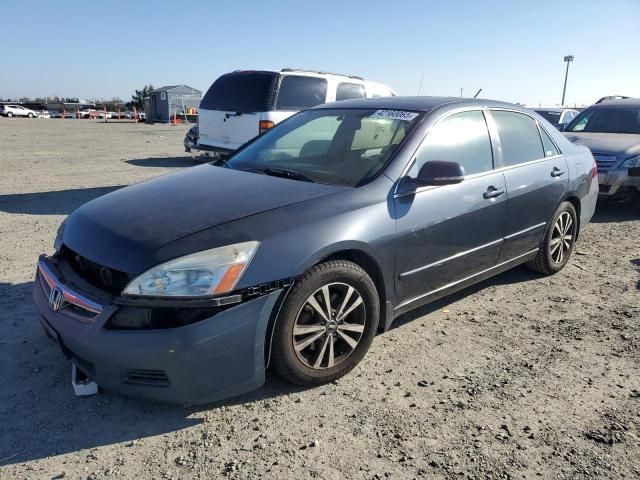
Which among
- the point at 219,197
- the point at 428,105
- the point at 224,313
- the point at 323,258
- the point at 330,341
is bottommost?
the point at 330,341

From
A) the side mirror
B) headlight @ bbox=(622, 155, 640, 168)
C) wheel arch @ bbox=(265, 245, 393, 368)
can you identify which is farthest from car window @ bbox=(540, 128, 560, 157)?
headlight @ bbox=(622, 155, 640, 168)

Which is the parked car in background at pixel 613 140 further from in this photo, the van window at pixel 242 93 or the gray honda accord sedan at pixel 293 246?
the van window at pixel 242 93

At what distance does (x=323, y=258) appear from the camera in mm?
2867

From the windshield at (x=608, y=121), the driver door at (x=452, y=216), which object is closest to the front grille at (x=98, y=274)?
the driver door at (x=452, y=216)

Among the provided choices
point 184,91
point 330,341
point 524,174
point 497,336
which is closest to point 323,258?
point 330,341

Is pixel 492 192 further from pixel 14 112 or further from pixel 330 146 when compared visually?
pixel 14 112

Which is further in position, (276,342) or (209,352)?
(276,342)

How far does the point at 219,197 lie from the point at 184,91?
42087 mm

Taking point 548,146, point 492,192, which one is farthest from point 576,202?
point 492,192

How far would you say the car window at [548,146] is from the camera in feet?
15.5

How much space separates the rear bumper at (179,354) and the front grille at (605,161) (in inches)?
260

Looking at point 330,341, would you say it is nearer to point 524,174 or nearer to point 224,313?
point 224,313

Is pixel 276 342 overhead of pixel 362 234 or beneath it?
beneath

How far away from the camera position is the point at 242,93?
28.9 ft
